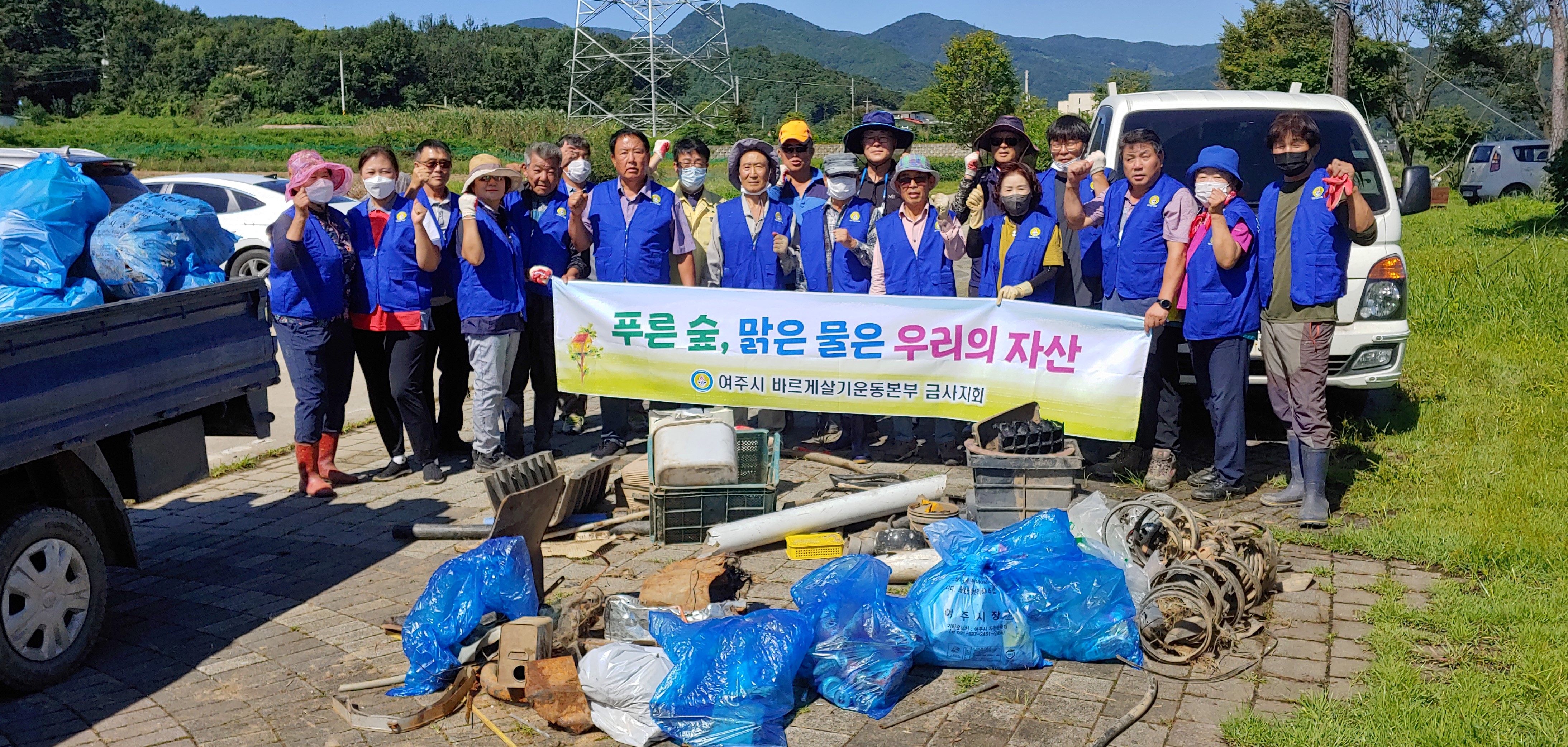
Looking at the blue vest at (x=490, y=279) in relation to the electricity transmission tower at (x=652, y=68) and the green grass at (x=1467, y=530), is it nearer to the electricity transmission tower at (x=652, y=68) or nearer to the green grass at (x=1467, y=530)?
the green grass at (x=1467, y=530)

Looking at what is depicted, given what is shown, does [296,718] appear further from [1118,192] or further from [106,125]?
[106,125]

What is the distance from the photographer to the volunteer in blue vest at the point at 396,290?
7.66m

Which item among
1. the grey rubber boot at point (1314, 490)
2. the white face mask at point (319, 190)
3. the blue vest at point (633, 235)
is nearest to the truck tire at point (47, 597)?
the white face mask at point (319, 190)

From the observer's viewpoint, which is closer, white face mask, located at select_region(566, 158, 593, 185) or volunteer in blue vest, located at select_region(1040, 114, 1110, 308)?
volunteer in blue vest, located at select_region(1040, 114, 1110, 308)

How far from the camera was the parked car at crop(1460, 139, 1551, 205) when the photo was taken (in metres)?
33.3

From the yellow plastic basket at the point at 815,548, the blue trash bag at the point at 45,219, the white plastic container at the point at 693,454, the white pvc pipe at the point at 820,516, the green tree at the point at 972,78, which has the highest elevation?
the green tree at the point at 972,78

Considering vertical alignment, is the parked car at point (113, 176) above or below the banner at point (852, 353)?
above

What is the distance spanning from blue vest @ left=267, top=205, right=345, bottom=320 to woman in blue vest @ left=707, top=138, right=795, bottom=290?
2.56 m

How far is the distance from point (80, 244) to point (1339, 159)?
24.9ft

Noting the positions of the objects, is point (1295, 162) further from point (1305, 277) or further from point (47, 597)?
A: point (47, 597)

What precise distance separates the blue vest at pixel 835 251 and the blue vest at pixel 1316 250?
2.64 m

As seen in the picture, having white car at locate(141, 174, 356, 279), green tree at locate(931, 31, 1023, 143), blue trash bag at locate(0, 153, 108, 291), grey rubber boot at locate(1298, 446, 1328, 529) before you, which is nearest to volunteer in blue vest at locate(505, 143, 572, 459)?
blue trash bag at locate(0, 153, 108, 291)

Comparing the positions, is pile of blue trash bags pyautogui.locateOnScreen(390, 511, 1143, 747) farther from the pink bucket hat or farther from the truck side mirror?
the truck side mirror

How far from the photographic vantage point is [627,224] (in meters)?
8.36
